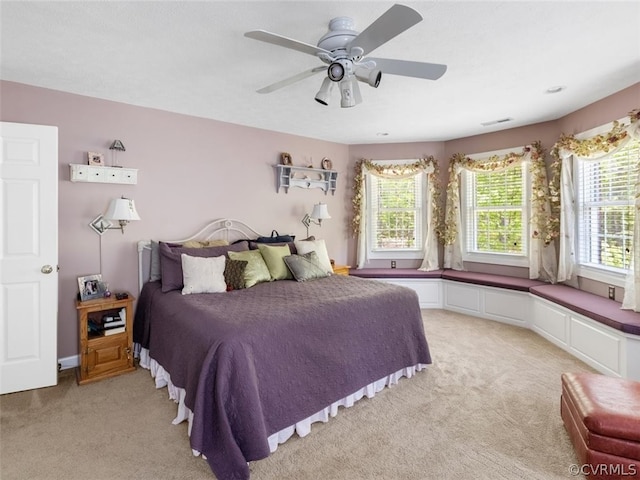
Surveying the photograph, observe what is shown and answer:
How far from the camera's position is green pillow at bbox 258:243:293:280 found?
365cm

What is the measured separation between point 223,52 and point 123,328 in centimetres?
249

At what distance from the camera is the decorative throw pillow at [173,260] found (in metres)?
3.19

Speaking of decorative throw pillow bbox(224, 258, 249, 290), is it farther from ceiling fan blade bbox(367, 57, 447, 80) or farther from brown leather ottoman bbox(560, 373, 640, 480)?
brown leather ottoman bbox(560, 373, 640, 480)

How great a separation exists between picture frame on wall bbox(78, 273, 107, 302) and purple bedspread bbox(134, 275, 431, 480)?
0.38 meters

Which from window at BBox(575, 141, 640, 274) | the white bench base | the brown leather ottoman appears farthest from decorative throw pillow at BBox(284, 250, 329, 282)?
window at BBox(575, 141, 640, 274)

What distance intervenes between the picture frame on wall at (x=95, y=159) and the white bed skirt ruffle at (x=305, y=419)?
1811 mm

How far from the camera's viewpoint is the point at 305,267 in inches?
145

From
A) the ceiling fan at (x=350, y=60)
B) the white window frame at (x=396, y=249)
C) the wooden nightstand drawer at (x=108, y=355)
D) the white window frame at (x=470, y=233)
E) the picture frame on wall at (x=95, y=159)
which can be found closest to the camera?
the ceiling fan at (x=350, y=60)

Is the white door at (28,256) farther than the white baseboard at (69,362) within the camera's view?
No

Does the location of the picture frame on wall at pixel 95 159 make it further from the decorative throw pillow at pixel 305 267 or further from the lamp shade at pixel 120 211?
the decorative throw pillow at pixel 305 267

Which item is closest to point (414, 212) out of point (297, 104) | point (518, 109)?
point (518, 109)

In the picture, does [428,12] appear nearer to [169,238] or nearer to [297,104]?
[297,104]
